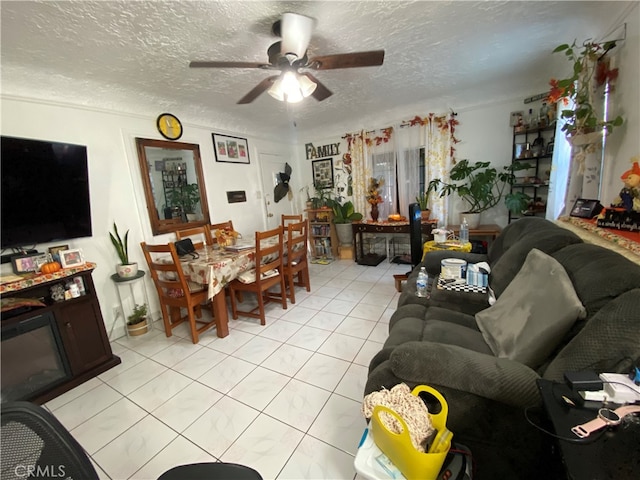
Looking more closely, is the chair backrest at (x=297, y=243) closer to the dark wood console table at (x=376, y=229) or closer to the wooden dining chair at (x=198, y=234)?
the wooden dining chair at (x=198, y=234)

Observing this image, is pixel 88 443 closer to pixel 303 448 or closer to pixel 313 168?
pixel 303 448

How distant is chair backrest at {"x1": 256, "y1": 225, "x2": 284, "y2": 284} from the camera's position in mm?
2378

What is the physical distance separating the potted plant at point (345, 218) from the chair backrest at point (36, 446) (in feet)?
13.1

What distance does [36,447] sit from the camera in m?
0.51

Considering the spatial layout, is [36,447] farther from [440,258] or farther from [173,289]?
[440,258]

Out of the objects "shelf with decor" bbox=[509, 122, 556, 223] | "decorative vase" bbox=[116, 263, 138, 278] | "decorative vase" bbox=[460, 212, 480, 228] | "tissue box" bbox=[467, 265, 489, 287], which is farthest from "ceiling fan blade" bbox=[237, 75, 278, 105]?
"shelf with decor" bbox=[509, 122, 556, 223]

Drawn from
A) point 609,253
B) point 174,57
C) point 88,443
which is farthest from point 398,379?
point 174,57

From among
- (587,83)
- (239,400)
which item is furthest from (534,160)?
(239,400)

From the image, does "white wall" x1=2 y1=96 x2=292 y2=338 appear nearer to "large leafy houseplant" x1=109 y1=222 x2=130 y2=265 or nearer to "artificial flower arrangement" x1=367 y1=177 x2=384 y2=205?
"large leafy houseplant" x1=109 y1=222 x2=130 y2=265

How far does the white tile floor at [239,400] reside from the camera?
4.30 ft

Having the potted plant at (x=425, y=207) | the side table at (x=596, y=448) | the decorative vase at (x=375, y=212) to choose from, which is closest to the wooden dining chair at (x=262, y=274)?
the decorative vase at (x=375, y=212)

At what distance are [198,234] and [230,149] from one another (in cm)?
137

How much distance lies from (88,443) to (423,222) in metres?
3.89

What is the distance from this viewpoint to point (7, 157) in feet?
5.65
